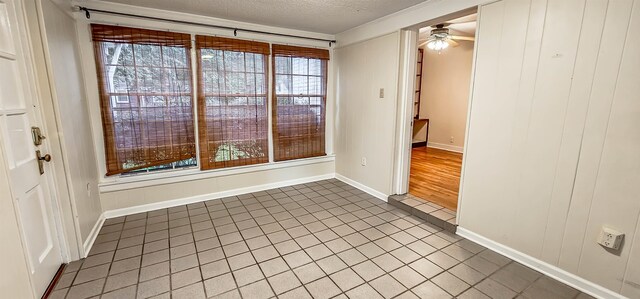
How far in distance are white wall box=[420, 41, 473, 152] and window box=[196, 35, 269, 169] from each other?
14.0ft

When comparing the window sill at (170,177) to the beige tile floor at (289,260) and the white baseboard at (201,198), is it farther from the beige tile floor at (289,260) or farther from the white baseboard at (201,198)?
the beige tile floor at (289,260)

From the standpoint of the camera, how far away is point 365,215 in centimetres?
312

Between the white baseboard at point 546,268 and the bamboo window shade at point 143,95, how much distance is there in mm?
3333

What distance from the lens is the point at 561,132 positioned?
1.92 meters

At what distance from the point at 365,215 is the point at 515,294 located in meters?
1.52

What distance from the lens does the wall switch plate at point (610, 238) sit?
1729 mm

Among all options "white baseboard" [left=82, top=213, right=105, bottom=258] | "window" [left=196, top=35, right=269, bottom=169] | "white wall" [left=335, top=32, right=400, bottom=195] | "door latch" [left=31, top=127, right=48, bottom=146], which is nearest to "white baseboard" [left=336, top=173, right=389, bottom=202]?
"white wall" [left=335, top=32, right=400, bottom=195]

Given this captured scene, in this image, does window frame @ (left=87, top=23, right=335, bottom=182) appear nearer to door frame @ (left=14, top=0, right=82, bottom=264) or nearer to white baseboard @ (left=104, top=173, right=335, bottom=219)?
white baseboard @ (left=104, top=173, right=335, bottom=219)

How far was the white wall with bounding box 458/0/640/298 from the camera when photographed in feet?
5.49

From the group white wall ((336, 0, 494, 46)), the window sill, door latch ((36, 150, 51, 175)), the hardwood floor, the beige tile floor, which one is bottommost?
the beige tile floor

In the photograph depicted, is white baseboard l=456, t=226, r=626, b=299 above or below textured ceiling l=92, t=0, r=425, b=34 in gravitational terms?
below

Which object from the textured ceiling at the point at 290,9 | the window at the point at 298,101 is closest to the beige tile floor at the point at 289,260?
the window at the point at 298,101

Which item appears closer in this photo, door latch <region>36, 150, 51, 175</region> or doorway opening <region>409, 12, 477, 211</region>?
door latch <region>36, 150, 51, 175</region>

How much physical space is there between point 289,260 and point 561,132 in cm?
225
